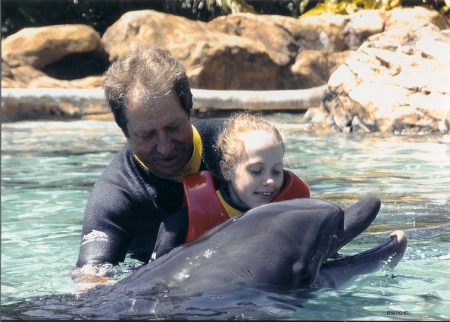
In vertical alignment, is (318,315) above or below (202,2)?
above

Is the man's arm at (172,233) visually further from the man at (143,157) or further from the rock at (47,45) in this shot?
the rock at (47,45)

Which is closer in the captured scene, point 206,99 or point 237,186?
point 237,186

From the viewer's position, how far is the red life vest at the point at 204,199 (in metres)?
3.88

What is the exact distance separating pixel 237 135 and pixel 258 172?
0.23m

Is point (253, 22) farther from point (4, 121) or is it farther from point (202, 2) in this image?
point (4, 121)

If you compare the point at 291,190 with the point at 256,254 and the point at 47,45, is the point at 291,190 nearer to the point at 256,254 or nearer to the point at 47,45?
the point at 256,254

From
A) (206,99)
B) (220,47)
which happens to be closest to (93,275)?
(206,99)

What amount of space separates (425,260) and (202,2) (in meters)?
15.2

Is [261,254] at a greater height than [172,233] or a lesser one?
greater

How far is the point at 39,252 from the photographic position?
530 centimetres

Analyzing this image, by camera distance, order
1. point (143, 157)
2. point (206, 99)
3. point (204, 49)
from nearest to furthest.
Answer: point (143, 157) < point (206, 99) < point (204, 49)

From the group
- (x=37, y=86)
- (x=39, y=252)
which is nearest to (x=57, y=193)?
(x=39, y=252)

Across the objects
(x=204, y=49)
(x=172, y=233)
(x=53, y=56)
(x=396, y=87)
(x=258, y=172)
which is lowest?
(x=53, y=56)

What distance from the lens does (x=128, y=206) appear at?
13.7ft
